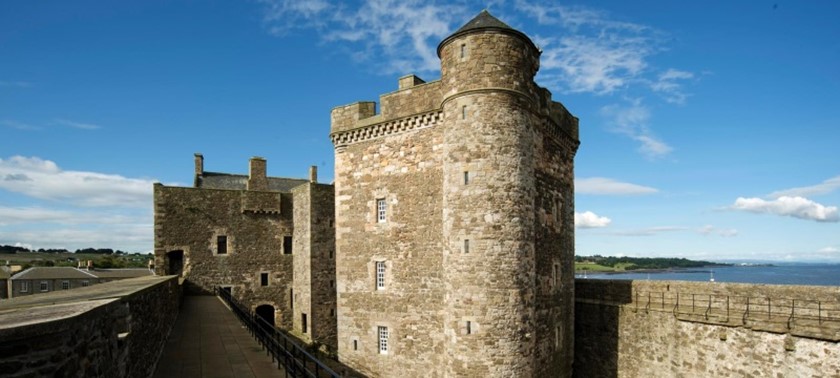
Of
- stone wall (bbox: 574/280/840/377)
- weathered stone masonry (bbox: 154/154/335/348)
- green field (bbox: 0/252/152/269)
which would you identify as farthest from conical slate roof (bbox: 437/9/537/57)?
green field (bbox: 0/252/152/269)

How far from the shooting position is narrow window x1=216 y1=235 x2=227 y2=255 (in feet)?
90.2

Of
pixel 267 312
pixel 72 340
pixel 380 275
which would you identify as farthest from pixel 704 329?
pixel 267 312

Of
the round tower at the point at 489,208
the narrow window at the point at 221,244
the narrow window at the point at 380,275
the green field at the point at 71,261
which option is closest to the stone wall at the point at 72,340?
the round tower at the point at 489,208

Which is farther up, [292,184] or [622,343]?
[292,184]

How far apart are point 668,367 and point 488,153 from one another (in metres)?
11.3

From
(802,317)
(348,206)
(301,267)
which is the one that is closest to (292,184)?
(301,267)

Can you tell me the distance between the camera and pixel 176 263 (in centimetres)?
2683

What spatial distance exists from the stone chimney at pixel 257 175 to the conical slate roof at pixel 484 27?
827 inches

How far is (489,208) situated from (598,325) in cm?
993

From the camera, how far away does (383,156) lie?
730 inches

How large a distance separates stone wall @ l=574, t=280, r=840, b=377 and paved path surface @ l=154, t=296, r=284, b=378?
14828 millimetres

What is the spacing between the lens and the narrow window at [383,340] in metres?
17.9

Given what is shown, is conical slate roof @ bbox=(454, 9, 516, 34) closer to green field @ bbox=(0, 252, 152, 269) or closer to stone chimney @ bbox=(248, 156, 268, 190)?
stone chimney @ bbox=(248, 156, 268, 190)

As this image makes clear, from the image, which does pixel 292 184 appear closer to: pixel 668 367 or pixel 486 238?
pixel 486 238
